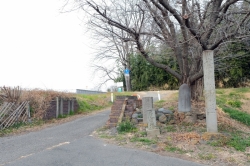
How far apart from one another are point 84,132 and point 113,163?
11.5ft

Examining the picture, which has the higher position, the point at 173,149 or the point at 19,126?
the point at 19,126

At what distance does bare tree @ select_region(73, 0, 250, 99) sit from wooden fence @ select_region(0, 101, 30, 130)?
16.0ft

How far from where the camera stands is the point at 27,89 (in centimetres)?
1144

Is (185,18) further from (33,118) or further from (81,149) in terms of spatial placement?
(33,118)

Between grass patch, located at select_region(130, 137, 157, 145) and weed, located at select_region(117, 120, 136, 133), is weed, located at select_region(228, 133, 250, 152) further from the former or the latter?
weed, located at select_region(117, 120, 136, 133)

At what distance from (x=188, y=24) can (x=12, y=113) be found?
24.3 ft

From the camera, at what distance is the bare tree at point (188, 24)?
743 cm

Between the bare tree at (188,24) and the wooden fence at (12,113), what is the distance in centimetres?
488

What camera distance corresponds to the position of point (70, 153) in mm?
5902

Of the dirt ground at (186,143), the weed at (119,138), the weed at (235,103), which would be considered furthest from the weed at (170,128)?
the weed at (235,103)

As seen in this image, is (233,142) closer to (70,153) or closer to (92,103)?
(70,153)

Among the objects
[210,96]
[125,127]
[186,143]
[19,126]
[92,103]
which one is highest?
[210,96]

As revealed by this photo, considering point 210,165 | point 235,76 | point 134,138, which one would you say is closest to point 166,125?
point 134,138

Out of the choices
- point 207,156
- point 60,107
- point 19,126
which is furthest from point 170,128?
point 60,107
